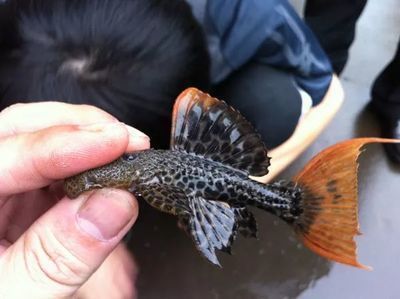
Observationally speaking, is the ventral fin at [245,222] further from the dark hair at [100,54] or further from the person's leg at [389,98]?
the person's leg at [389,98]

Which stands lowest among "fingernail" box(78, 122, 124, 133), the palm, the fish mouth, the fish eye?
the palm

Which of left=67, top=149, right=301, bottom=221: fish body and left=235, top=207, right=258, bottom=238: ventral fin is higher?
left=67, top=149, right=301, bottom=221: fish body

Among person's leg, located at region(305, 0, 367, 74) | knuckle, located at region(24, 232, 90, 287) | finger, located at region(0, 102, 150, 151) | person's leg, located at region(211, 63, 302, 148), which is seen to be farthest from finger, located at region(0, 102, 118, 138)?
person's leg, located at region(305, 0, 367, 74)

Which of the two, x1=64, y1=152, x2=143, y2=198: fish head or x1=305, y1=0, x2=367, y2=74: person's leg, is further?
x1=305, y1=0, x2=367, y2=74: person's leg

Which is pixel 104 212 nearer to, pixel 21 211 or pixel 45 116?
pixel 45 116

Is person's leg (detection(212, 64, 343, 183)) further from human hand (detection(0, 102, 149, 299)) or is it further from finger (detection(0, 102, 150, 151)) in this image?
human hand (detection(0, 102, 149, 299))

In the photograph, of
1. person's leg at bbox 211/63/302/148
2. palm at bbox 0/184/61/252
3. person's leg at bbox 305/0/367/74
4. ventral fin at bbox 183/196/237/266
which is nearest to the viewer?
ventral fin at bbox 183/196/237/266

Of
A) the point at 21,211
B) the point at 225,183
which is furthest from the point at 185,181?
the point at 21,211

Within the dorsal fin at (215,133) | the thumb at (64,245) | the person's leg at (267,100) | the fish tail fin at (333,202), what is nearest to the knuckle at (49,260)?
the thumb at (64,245)
